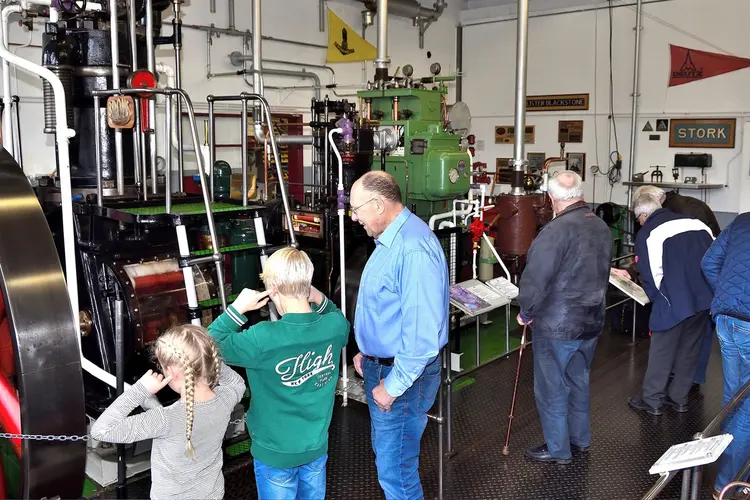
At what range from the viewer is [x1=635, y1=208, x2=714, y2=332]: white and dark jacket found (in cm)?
409

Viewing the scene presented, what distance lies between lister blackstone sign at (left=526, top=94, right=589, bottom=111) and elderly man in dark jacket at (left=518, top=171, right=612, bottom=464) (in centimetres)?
733

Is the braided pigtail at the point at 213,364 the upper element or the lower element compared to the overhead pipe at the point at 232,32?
lower

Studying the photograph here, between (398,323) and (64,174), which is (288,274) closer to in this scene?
(398,323)

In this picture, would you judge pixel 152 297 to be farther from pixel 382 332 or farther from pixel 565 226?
pixel 565 226

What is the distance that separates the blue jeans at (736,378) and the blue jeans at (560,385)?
24.7 inches

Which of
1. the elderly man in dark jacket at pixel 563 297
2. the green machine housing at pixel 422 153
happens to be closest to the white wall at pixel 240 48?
the green machine housing at pixel 422 153

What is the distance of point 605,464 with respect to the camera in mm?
3557

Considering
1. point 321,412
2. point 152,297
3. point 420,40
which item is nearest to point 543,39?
point 420,40

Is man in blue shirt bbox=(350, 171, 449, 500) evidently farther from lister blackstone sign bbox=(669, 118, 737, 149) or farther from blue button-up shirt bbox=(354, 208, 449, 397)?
lister blackstone sign bbox=(669, 118, 737, 149)

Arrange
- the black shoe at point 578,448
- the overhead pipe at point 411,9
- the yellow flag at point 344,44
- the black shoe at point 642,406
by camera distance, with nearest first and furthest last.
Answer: the black shoe at point 578,448 → the black shoe at point 642,406 → the yellow flag at point 344,44 → the overhead pipe at point 411,9

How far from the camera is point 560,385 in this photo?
345 cm

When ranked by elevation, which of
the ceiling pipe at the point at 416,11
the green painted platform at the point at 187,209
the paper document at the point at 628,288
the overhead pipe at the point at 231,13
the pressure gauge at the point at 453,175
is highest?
the ceiling pipe at the point at 416,11

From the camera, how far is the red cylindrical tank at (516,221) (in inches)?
225

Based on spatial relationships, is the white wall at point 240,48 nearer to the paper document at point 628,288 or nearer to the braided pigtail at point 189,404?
the paper document at point 628,288
